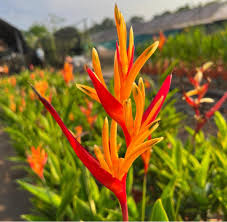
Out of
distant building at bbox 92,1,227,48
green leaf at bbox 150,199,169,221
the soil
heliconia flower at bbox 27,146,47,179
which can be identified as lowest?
the soil

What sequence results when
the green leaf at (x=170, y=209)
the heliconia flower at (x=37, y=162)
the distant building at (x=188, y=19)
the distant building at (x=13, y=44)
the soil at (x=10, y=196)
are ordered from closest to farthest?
the green leaf at (x=170, y=209) < the heliconia flower at (x=37, y=162) < the soil at (x=10, y=196) < the distant building at (x=13, y=44) < the distant building at (x=188, y=19)

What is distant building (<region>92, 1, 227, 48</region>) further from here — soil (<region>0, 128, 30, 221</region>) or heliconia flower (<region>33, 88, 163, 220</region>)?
heliconia flower (<region>33, 88, 163, 220</region>)

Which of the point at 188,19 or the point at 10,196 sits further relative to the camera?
the point at 188,19

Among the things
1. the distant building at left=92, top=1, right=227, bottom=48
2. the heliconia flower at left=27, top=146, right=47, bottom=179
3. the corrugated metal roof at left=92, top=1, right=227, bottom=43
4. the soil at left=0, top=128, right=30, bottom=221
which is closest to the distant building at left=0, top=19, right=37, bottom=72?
the distant building at left=92, top=1, right=227, bottom=48

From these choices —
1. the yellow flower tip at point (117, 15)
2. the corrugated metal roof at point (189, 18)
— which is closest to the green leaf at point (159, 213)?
the yellow flower tip at point (117, 15)

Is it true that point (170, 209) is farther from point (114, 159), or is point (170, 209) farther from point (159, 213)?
point (114, 159)

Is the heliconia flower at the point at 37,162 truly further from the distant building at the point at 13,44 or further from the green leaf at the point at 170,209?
the distant building at the point at 13,44

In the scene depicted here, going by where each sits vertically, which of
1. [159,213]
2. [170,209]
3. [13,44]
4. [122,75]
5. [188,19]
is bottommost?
[170,209]

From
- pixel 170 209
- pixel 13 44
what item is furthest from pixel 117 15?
pixel 13 44

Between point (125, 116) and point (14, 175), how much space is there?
2.14 meters

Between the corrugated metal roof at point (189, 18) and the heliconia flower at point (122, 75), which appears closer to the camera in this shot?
the heliconia flower at point (122, 75)

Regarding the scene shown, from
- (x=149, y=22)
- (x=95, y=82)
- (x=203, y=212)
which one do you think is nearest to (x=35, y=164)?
(x=203, y=212)

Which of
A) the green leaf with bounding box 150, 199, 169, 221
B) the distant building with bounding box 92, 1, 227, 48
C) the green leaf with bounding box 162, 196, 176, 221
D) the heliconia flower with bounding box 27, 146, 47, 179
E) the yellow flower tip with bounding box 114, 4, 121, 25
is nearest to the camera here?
the yellow flower tip with bounding box 114, 4, 121, 25

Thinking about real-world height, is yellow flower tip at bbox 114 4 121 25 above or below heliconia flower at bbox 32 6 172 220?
above
